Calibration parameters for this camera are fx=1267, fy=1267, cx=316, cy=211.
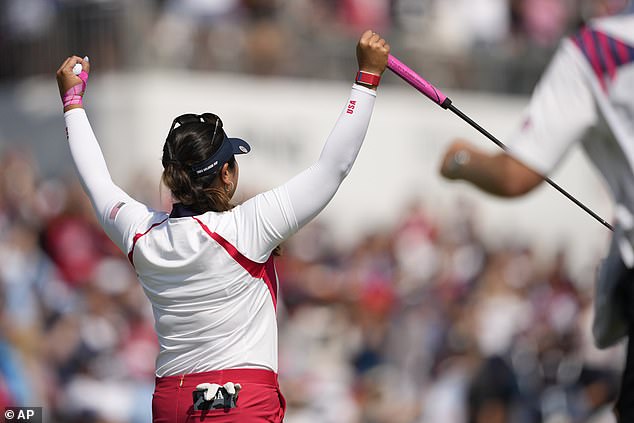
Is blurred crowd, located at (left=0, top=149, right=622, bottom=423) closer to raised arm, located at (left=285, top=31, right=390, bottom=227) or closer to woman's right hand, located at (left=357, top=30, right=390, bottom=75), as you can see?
raised arm, located at (left=285, top=31, right=390, bottom=227)

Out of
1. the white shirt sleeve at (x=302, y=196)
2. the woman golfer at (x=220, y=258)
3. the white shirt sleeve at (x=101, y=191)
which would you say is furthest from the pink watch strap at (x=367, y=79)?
the white shirt sleeve at (x=101, y=191)

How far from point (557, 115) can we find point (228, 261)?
3.73ft

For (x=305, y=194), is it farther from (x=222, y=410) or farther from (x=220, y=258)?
(x=222, y=410)

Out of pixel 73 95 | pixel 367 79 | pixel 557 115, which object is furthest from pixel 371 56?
pixel 73 95

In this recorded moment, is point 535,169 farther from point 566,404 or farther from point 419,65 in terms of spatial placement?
point 419,65

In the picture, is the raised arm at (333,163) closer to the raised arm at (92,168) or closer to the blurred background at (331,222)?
the raised arm at (92,168)

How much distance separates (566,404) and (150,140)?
5.27 m

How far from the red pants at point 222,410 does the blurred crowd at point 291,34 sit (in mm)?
9471

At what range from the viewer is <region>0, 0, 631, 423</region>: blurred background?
375 inches

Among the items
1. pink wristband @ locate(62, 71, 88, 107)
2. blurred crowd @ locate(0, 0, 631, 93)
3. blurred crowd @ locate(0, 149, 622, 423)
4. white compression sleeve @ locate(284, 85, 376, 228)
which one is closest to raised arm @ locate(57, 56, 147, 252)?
pink wristband @ locate(62, 71, 88, 107)

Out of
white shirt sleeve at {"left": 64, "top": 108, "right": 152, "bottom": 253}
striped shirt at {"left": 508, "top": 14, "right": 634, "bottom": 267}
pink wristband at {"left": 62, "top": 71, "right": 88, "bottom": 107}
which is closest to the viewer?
striped shirt at {"left": 508, "top": 14, "right": 634, "bottom": 267}

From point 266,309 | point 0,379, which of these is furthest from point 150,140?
point 266,309

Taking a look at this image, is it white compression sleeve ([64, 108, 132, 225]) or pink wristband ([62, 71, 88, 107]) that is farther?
pink wristband ([62, 71, 88, 107])

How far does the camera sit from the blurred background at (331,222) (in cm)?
952
